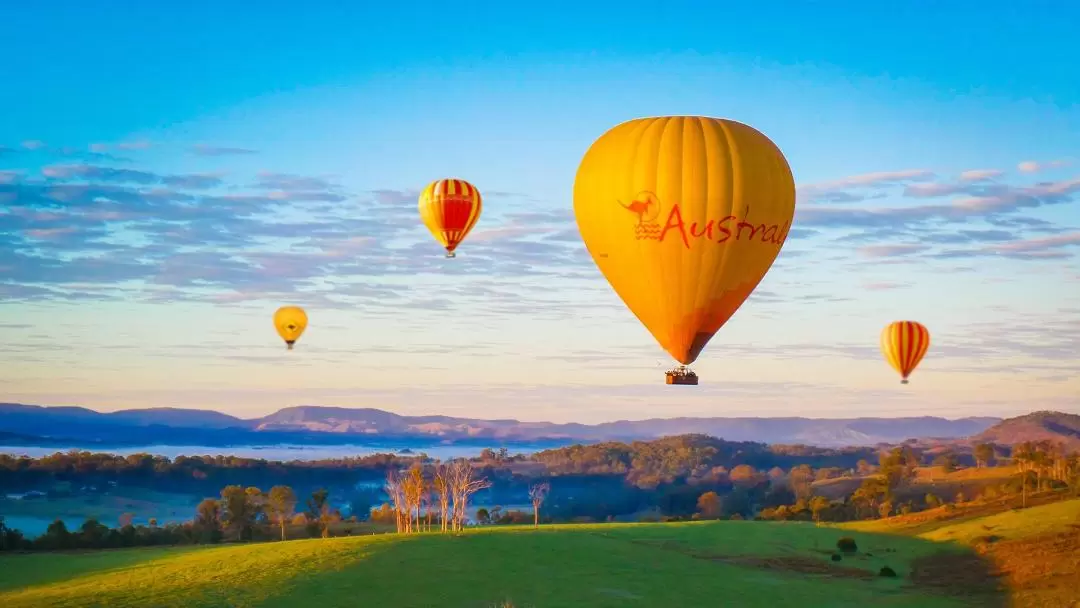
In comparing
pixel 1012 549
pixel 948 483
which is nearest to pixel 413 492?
pixel 1012 549

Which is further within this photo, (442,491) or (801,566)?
(442,491)

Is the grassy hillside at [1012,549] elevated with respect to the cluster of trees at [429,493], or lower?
lower

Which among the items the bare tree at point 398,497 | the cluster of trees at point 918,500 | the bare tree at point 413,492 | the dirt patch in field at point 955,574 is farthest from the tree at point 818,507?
the bare tree at point 413,492

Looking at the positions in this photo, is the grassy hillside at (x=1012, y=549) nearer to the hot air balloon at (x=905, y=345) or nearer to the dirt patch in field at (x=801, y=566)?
the dirt patch in field at (x=801, y=566)

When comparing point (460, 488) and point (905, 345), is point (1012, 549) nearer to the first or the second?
point (905, 345)

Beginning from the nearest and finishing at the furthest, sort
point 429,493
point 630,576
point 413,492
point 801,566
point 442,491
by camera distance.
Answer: point 630,576
point 801,566
point 413,492
point 442,491
point 429,493

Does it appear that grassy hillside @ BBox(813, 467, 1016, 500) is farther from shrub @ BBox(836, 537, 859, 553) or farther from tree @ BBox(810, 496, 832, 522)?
shrub @ BBox(836, 537, 859, 553)

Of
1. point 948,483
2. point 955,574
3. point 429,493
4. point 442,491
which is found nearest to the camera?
point 955,574

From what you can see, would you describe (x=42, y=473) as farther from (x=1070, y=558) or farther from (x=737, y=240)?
(x=737, y=240)
